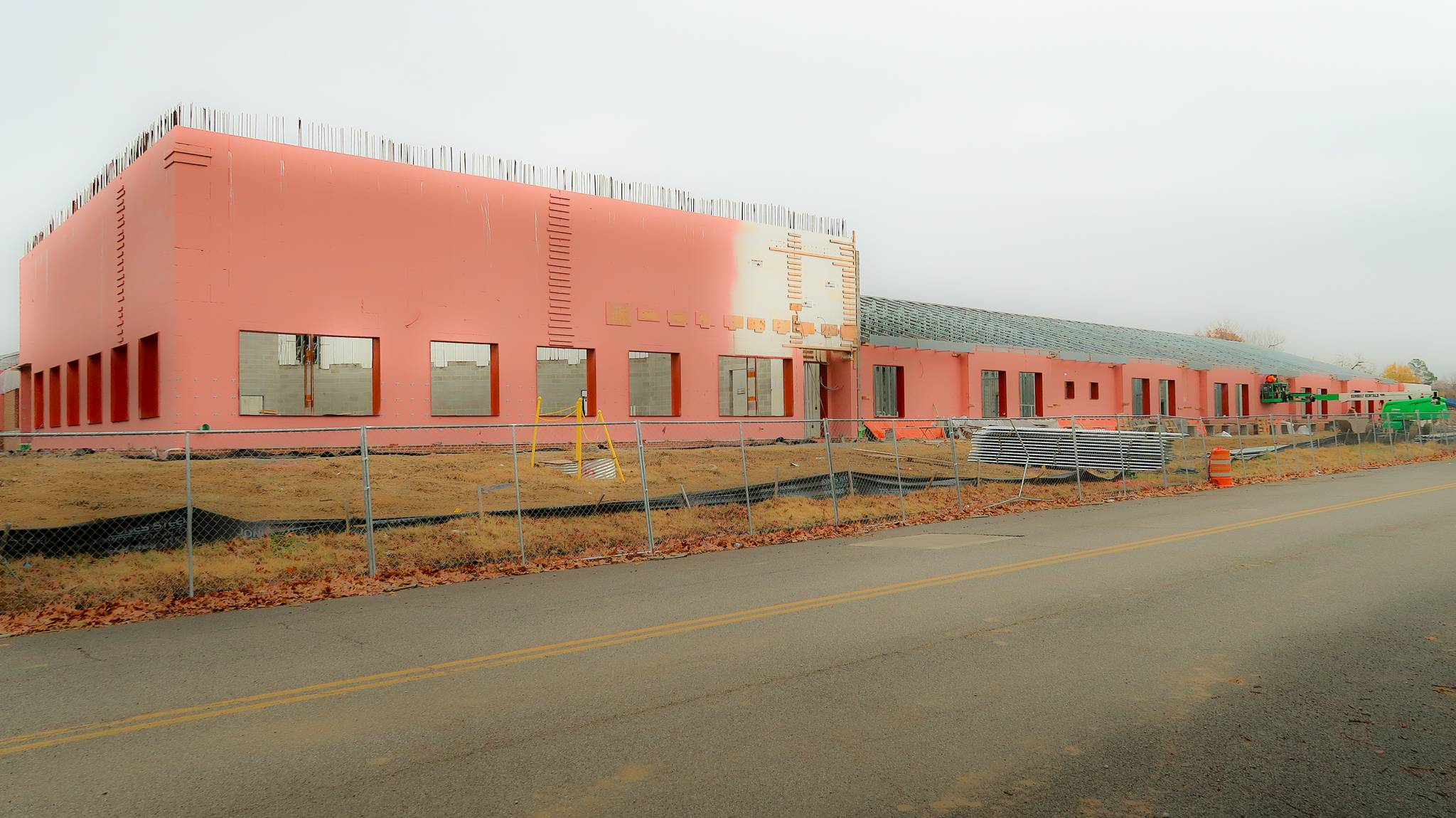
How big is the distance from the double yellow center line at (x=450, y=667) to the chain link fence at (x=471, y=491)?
447 centimetres

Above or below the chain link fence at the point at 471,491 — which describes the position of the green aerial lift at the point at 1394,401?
above

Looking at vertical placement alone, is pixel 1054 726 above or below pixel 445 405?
below

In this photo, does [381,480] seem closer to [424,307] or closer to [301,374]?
[424,307]

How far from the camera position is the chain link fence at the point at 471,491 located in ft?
35.0

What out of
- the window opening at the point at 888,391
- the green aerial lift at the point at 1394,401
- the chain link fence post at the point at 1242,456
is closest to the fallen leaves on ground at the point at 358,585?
the chain link fence post at the point at 1242,456

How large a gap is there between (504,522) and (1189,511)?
1291 centimetres

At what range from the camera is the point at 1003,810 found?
396 centimetres

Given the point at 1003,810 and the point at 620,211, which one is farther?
the point at 620,211

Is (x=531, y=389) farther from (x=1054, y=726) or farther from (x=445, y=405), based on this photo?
(x=1054, y=726)

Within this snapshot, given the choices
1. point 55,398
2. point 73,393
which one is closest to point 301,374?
point 55,398

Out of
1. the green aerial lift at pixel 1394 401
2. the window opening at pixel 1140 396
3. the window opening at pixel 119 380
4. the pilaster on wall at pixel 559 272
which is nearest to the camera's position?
the window opening at pixel 119 380

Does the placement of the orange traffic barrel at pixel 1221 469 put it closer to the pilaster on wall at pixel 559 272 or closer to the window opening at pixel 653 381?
the window opening at pixel 653 381

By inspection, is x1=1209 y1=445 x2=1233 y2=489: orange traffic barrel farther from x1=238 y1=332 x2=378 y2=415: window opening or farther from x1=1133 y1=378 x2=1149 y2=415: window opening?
x1=238 y1=332 x2=378 y2=415: window opening

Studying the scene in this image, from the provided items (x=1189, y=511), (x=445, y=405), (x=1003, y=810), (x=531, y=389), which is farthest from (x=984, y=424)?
(x=1003, y=810)
